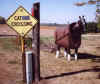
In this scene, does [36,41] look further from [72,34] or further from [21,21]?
[72,34]

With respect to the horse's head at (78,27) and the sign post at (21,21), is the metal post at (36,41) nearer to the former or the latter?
the sign post at (21,21)

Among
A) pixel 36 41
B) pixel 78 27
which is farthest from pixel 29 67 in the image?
pixel 78 27

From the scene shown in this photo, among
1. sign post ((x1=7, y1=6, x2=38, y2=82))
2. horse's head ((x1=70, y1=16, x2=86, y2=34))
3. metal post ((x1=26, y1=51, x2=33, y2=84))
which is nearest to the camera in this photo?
sign post ((x1=7, y1=6, x2=38, y2=82))

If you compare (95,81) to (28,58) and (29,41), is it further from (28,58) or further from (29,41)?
(29,41)

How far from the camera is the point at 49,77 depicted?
6367 mm

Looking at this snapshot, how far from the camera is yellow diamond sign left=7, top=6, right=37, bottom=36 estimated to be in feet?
18.1

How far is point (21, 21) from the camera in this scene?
555 centimetres

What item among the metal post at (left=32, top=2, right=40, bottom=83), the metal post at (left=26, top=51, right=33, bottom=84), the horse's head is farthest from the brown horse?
the metal post at (left=26, top=51, right=33, bottom=84)

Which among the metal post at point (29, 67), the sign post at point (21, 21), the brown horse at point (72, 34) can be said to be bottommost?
the metal post at point (29, 67)

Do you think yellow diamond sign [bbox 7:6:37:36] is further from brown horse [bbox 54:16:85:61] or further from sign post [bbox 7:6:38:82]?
brown horse [bbox 54:16:85:61]

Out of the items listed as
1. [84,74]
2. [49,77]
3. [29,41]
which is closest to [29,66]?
[49,77]

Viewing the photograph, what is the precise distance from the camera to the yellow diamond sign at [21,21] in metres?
5.51

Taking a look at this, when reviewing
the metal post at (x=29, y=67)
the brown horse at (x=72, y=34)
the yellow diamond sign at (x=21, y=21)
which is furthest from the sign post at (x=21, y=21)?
the brown horse at (x=72, y=34)

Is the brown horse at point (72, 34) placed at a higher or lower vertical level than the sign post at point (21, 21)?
lower
